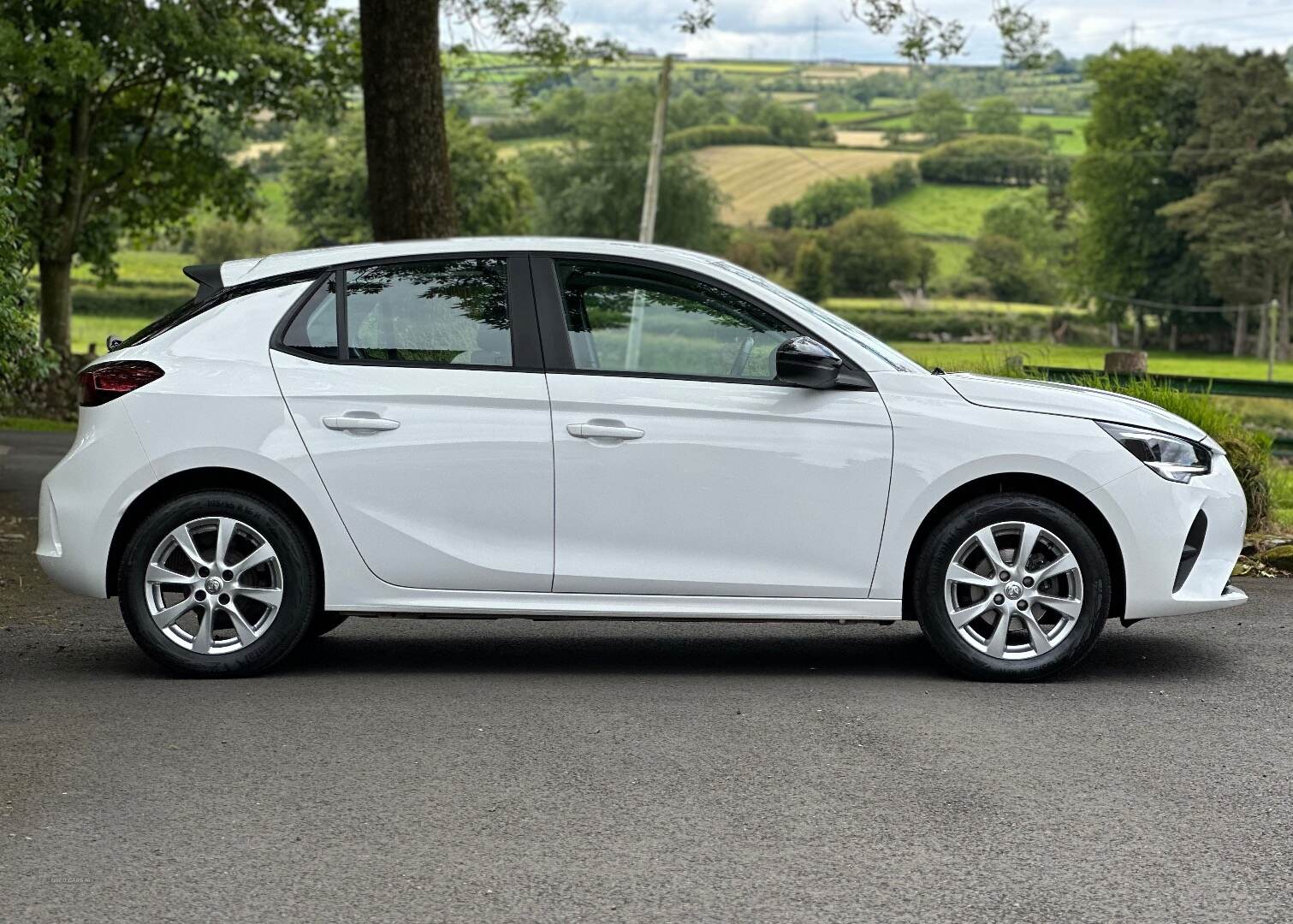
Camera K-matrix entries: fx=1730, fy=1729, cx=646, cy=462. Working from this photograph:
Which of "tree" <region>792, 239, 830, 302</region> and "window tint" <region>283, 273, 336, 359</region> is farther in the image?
"tree" <region>792, 239, 830, 302</region>

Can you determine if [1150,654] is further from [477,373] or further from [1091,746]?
[477,373]

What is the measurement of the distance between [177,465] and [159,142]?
94.6 ft

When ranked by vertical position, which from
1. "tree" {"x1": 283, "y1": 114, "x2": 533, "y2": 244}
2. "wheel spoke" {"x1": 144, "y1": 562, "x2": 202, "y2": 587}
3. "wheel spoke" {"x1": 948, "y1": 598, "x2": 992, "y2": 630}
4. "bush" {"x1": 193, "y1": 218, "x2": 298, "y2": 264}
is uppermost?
"wheel spoke" {"x1": 144, "y1": 562, "x2": 202, "y2": 587}

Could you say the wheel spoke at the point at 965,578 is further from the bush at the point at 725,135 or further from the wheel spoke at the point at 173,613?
the bush at the point at 725,135

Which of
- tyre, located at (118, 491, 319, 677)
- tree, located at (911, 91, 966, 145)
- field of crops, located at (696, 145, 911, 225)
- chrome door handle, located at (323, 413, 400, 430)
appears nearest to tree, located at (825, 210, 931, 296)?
field of crops, located at (696, 145, 911, 225)

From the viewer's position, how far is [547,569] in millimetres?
6977

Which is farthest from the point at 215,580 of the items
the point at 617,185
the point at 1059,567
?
the point at 617,185

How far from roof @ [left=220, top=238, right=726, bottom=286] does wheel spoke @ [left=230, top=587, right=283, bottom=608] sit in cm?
130

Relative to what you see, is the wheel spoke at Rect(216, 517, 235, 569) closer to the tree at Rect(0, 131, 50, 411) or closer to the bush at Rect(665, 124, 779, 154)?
the tree at Rect(0, 131, 50, 411)

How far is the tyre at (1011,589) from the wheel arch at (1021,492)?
2.0 inches

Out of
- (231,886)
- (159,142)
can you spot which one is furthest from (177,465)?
(159,142)

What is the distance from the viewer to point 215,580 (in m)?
6.98

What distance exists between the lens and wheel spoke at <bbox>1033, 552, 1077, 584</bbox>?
6.90 meters

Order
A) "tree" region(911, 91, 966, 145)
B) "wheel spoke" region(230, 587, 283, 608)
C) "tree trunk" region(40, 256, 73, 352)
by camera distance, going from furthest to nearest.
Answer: "tree" region(911, 91, 966, 145) → "tree trunk" region(40, 256, 73, 352) → "wheel spoke" region(230, 587, 283, 608)
